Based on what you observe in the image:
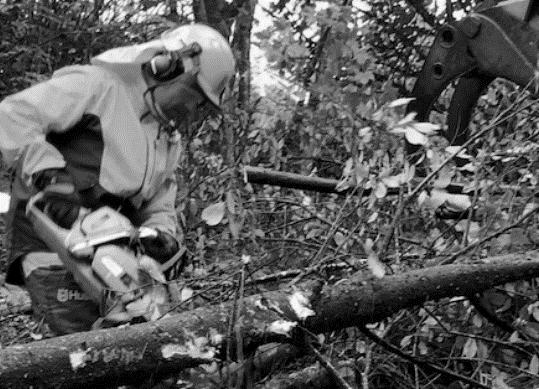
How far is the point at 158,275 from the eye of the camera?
246 centimetres

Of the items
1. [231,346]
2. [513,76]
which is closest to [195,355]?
[231,346]

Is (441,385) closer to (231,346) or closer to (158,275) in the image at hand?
(158,275)

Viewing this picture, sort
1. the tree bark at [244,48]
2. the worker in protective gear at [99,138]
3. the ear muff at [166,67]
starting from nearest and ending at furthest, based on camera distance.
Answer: the worker in protective gear at [99,138]
the ear muff at [166,67]
the tree bark at [244,48]

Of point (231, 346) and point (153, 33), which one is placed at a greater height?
point (231, 346)

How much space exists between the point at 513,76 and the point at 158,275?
2.07m

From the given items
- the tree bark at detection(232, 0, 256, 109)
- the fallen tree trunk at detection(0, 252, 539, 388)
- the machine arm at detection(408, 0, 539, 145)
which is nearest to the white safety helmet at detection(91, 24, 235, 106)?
the machine arm at detection(408, 0, 539, 145)

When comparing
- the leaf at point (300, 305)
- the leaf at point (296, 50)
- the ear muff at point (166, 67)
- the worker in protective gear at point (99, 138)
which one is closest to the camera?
the leaf at point (300, 305)

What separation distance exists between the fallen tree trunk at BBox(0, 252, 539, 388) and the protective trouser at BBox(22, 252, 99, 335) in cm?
129

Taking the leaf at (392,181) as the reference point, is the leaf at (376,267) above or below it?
above

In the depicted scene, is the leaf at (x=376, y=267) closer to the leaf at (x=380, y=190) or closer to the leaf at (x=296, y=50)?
the leaf at (x=380, y=190)

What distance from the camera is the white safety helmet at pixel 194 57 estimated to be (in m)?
3.07

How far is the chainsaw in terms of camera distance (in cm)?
255

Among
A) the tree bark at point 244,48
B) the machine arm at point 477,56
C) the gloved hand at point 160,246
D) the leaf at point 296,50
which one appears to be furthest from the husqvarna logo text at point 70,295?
the tree bark at point 244,48

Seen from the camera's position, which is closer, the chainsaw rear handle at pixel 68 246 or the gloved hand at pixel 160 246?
the chainsaw rear handle at pixel 68 246
